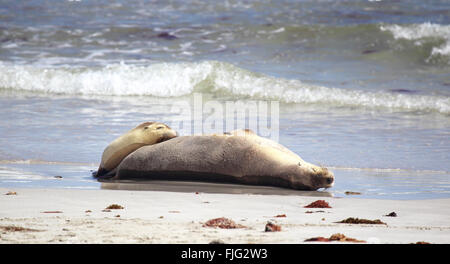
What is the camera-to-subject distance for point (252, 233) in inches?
153

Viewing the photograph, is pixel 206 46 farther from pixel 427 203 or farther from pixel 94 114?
pixel 427 203

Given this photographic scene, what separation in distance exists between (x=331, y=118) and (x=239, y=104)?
259 cm

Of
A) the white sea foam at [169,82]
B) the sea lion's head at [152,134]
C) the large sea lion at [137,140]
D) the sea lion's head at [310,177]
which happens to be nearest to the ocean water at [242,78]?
the white sea foam at [169,82]

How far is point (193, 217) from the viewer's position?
456cm

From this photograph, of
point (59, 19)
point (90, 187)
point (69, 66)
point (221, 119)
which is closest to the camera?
point (90, 187)

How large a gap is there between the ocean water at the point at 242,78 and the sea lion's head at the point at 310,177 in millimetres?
153

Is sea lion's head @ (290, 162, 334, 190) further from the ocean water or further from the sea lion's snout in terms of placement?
the ocean water

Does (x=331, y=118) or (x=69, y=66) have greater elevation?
(x=69, y=66)

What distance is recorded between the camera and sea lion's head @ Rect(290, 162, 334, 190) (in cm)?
607

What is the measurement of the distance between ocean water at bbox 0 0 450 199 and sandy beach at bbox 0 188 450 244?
2.41 feet

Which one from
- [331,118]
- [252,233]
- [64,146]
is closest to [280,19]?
[331,118]

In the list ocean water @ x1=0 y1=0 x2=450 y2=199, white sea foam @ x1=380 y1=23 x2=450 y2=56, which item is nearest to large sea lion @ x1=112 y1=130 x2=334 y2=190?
ocean water @ x1=0 y1=0 x2=450 y2=199

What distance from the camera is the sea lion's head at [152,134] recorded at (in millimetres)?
7180

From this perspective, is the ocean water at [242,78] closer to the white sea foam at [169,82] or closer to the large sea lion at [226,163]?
the white sea foam at [169,82]
